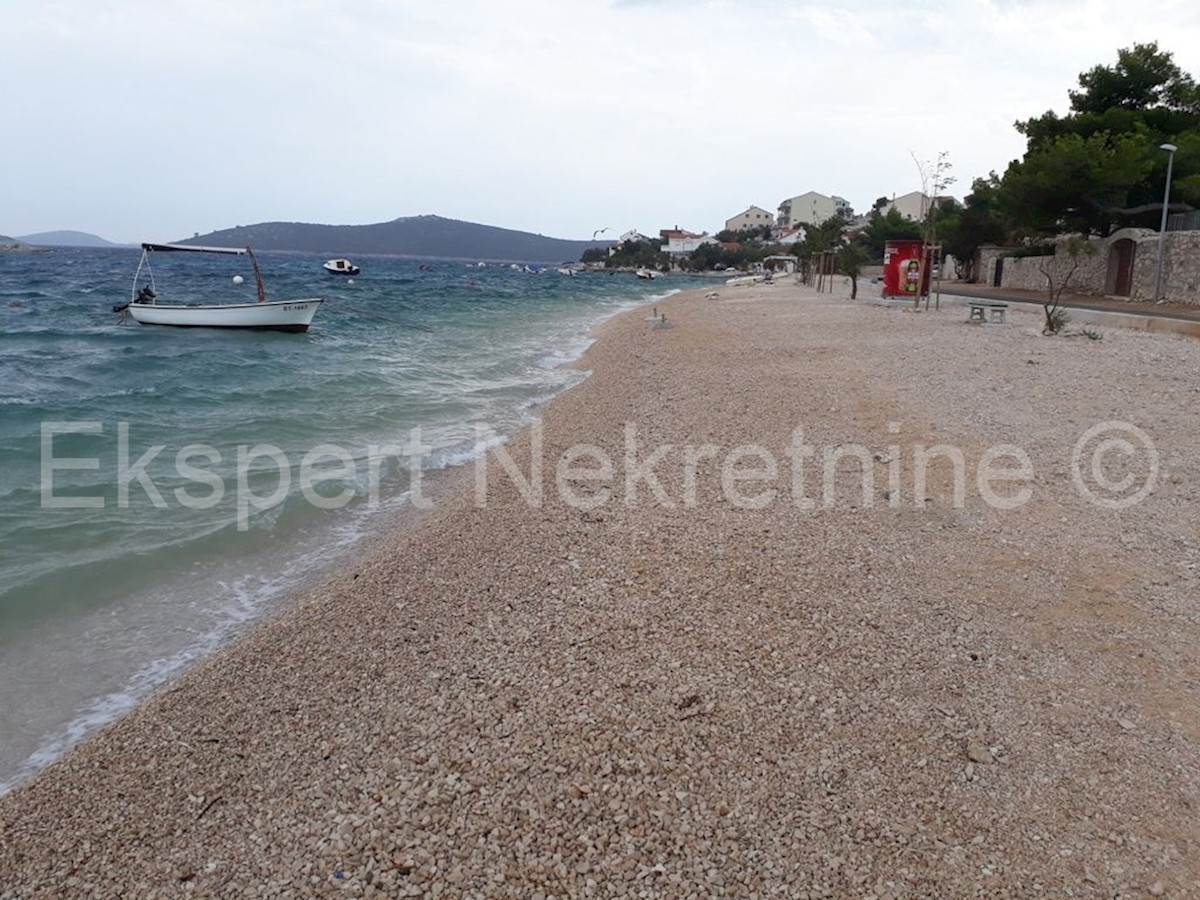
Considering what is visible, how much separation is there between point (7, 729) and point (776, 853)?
4.28 metres

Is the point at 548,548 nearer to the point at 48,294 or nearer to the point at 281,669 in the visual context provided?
the point at 281,669

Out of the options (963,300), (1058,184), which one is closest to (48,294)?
(963,300)

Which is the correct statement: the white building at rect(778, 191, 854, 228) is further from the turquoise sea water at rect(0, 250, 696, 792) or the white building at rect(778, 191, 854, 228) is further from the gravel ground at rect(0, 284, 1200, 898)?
the gravel ground at rect(0, 284, 1200, 898)

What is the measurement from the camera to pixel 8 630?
582 centimetres

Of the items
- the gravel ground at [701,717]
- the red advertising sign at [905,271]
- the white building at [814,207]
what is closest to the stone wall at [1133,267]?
the red advertising sign at [905,271]

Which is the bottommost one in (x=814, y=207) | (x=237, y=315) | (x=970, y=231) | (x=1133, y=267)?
(x=237, y=315)

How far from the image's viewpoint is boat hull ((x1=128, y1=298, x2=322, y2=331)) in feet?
83.4

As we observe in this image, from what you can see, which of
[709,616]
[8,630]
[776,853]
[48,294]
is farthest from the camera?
[48,294]

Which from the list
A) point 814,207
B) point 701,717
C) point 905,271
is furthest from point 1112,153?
point 814,207

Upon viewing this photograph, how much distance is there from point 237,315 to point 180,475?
1731cm

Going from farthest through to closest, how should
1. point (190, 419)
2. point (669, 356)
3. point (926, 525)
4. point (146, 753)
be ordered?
point (669, 356), point (190, 419), point (926, 525), point (146, 753)

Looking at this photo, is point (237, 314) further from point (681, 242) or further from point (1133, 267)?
point (681, 242)

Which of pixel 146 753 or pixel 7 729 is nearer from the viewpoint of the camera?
pixel 146 753

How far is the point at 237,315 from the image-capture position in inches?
1001
